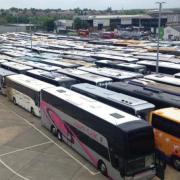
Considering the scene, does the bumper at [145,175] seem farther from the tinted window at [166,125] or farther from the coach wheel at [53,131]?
the coach wheel at [53,131]

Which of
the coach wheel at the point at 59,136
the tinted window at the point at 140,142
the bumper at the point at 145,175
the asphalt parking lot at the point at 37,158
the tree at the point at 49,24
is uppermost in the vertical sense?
A: the tree at the point at 49,24

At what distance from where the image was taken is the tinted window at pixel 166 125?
56.9 feet

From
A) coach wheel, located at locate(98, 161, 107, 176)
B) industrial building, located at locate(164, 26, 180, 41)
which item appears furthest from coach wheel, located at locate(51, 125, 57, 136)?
industrial building, located at locate(164, 26, 180, 41)

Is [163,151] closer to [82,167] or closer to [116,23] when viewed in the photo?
[82,167]

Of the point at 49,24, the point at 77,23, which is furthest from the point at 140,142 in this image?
the point at 49,24

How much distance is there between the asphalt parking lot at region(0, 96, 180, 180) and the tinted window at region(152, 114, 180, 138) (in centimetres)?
207

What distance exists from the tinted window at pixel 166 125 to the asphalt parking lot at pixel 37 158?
207 centimetres

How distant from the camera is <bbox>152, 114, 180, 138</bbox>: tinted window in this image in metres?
17.3

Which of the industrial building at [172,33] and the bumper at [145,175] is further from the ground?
the industrial building at [172,33]

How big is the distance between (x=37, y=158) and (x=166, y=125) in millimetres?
7559

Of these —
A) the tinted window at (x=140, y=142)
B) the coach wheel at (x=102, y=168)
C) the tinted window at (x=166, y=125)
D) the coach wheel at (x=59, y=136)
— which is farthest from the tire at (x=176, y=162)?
the coach wheel at (x=59, y=136)

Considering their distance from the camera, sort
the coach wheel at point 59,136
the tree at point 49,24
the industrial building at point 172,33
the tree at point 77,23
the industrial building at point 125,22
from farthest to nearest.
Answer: the tree at point 49,24 < the industrial building at point 125,22 < the tree at point 77,23 < the industrial building at point 172,33 < the coach wheel at point 59,136

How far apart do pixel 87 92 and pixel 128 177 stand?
9351 mm

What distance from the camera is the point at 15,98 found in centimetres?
3142
